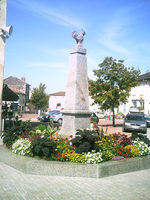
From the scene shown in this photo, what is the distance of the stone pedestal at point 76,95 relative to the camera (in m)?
8.23

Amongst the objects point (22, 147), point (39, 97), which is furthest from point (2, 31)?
point (39, 97)

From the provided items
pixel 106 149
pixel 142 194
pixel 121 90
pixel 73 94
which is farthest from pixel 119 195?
pixel 121 90

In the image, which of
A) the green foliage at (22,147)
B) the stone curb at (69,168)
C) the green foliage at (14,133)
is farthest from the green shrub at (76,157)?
the green foliage at (14,133)

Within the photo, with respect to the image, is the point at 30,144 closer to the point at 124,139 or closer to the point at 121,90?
the point at 124,139

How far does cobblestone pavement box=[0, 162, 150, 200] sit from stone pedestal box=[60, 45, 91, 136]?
302 centimetres

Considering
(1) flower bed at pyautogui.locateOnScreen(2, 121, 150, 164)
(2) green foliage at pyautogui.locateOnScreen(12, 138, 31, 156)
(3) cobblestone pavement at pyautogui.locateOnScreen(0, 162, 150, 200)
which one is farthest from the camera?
(2) green foliage at pyautogui.locateOnScreen(12, 138, 31, 156)

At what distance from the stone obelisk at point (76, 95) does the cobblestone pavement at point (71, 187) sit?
9.92ft

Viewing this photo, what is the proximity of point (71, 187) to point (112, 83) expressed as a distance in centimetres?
1670

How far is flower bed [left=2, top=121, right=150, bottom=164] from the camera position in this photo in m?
5.85

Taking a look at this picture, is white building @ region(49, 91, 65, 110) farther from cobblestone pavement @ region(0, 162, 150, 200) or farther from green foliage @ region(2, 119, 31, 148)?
cobblestone pavement @ region(0, 162, 150, 200)

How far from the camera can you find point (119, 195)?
14.2 ft

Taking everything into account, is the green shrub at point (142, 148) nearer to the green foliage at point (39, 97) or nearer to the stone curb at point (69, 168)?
the stone curb at point (69, 168)

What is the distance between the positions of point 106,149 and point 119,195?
2.12 metres

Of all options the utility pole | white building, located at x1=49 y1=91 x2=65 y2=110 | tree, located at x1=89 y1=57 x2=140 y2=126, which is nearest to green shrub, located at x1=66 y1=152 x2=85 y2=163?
the utility pole
